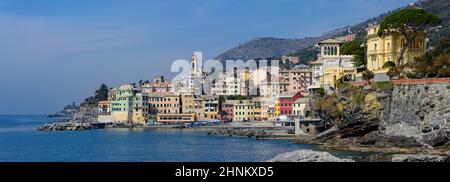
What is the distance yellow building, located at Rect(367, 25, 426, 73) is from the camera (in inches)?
1781

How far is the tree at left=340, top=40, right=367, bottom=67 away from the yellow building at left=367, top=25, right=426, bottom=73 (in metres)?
4.87

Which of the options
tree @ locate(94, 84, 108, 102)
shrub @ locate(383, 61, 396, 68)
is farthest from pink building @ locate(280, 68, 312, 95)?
shrub @ locate(383, 61, 396, 68)

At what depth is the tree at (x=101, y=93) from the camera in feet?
393

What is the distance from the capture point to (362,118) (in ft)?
129

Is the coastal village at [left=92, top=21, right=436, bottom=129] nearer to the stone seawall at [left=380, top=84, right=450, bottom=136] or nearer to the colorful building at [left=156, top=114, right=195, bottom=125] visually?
the colorful building at [left=156, top=114, right=195, bottom=125]

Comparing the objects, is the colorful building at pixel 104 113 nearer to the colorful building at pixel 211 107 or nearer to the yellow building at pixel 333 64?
the colorful building at pixel 211 107

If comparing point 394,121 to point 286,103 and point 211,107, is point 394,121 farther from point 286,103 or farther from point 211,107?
point 211,107

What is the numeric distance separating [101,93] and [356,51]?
73689mm

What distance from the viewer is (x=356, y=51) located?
53.4m

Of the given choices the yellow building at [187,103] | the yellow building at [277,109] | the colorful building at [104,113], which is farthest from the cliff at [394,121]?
the colorful building at [104,113]

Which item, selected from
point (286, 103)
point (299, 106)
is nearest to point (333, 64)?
point (299, 106)

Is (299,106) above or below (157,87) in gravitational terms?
below

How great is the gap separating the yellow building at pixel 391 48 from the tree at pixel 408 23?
1.28ft

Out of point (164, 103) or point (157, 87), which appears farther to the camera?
point (157, 87)
